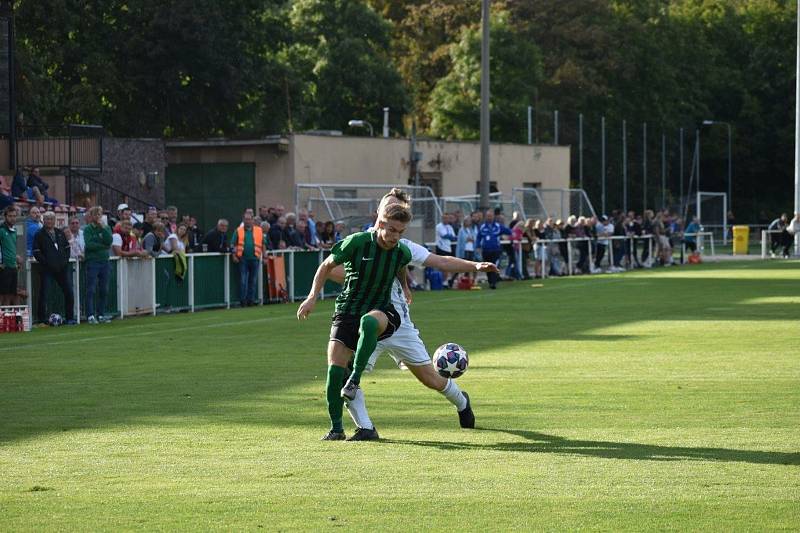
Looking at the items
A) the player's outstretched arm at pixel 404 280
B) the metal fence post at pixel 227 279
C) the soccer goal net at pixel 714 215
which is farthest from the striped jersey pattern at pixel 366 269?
the soccer goal net at pixel 714 215

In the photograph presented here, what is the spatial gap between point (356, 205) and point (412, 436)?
1095 inches

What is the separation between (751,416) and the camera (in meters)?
11.8

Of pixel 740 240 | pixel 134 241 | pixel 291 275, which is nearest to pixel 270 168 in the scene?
pixel 291 275

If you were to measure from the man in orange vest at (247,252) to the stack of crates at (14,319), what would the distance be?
256 inches

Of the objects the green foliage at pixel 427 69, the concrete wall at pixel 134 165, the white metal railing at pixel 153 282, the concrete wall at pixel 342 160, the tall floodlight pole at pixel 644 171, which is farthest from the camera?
A: the tall floodlight pole at pixel 644 171

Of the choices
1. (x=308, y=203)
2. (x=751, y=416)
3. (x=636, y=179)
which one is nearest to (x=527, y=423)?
(x=751, y=416)

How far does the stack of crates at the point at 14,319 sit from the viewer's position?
2255 cm

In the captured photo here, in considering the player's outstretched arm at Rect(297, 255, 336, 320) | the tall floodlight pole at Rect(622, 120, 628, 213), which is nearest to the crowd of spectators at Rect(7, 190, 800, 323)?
the player's outstretched arm at Rect(297, 255, 336, 320)

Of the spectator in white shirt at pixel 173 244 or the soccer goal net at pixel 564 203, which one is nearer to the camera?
the spectator in white shirt at pixel 173 244

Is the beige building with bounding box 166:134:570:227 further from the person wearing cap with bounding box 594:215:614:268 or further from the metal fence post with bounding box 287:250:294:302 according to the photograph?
the metal fence post with bounding box 287:250:294:302

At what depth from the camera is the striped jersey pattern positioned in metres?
10.7

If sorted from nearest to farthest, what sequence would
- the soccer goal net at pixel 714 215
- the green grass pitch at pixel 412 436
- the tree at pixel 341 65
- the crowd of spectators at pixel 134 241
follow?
the green grass pitch at pixel 412 436
the crowd of spectators at pixel 134 241
the tree at pixel 341 65
the soccer goal net at pixel 714 215

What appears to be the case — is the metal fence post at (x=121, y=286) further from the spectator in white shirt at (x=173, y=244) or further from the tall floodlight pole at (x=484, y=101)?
the tall floodlight pole at (x=484, y=101)

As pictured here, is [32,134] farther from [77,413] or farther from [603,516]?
[603,516]
